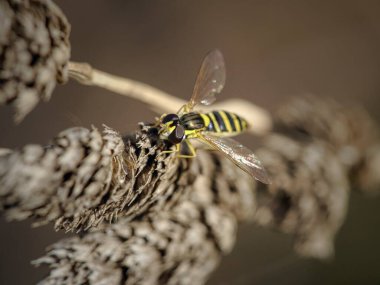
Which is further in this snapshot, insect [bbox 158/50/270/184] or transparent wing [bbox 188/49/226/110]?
transparent wing [bbox 188/49/226/110]

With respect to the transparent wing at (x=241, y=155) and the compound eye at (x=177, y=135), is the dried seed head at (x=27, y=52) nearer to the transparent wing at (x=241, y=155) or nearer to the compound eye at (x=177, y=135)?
the compound eye at (x=177, y=135)

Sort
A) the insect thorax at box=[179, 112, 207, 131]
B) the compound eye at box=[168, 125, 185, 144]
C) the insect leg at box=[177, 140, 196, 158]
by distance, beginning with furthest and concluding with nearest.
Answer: the insect thorax at box=[179, 112, 207, 131]
the insect leg at box=[177, 140, 196, 158]
the compound eye at box=[168, 125, 185, 144]

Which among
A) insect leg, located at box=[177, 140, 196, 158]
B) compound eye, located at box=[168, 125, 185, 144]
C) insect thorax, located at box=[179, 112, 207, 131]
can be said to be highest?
insect thorax, located at box=[179, 112, 207, 131]

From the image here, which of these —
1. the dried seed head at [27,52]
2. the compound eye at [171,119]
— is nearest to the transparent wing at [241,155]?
the compound eye at [171,119]

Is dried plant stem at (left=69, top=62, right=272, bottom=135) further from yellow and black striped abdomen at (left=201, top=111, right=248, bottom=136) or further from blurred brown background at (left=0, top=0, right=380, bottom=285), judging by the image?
blurred brown background at (left=0, top=0, right=380, bottom=285)

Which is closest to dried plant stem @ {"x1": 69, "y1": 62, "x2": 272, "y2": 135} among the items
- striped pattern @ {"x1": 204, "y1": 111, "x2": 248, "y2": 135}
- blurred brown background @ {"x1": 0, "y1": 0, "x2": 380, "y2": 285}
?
striped pattern @ {"x1": 204, "y1": 111, "x2": 248, "y2": 135}

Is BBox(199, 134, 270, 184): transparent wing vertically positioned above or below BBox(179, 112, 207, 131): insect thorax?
below

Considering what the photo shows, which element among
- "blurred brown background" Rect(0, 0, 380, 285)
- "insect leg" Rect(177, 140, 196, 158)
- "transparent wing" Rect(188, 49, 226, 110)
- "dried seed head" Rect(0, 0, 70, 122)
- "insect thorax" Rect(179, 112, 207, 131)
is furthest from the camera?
"blurred brown background" Rect(0, 0, 380, 285)
